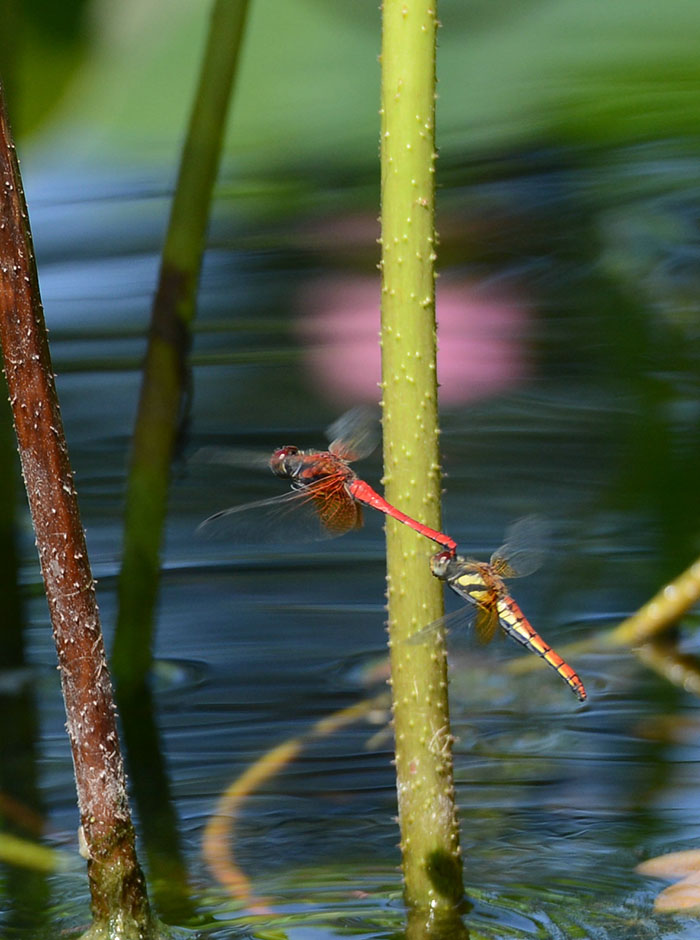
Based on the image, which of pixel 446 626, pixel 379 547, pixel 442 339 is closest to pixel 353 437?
pixel 446 626

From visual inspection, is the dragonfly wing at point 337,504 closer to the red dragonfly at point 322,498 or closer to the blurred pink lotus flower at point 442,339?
the red dragonfly at point 322,498

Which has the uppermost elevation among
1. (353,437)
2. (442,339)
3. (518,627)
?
(442,339)

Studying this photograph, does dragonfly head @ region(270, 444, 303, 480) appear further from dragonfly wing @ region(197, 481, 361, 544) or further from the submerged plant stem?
the submerged plant stem

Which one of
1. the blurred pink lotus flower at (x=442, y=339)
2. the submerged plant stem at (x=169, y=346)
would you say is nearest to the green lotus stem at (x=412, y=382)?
the submerged plant stem at (x=169, y=346)

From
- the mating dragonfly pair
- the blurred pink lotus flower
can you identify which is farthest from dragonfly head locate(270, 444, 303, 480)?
the blurred pink lotus flower

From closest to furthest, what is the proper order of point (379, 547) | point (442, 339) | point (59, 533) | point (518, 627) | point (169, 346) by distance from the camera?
1. point (59, 533)
2. point (518, 627)
3. point (169, 346)
4. point (379, 547)
5. point (442, 339)

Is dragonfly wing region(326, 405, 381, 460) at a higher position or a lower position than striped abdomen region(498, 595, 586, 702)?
higher

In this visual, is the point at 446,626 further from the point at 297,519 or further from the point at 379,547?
the point at 379,547
